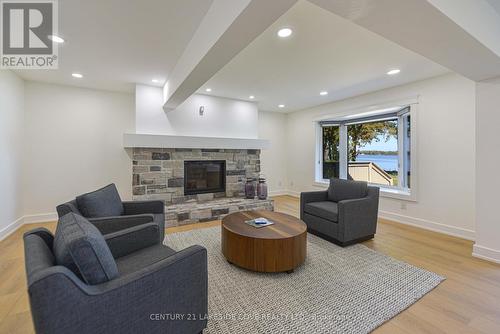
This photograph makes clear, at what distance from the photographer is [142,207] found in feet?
8.90

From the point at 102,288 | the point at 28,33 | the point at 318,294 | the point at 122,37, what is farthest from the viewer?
the point at 122,37

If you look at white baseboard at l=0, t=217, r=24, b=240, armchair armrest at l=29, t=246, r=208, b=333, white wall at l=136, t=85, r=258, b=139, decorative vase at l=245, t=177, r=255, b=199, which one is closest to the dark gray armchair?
decorative vase at l=245, t=177, r=255, b=199

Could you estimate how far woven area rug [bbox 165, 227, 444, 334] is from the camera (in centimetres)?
160

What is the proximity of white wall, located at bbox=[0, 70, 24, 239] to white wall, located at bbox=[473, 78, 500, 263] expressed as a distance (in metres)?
5.95

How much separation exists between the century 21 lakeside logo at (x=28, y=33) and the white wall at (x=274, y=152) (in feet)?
14.5

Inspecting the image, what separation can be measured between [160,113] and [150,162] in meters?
0.92

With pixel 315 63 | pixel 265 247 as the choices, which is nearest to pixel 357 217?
pixel 265 247

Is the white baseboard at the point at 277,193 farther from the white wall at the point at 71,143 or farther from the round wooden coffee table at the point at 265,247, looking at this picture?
the round wooden coffee table at the point at 265,247

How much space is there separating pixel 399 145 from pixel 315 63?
2388 mm

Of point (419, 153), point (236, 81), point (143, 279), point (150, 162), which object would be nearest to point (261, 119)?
point (236, 81)

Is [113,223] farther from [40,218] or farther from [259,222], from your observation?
[40,218]

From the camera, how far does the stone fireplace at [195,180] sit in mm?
3936

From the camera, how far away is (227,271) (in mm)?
2277

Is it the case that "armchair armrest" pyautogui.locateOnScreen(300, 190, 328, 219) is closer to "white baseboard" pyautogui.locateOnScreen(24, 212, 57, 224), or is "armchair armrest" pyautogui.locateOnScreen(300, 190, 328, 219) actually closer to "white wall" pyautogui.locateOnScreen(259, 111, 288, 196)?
"white wall" pyautogui.locateOnScreen(259, 111, 288, 196)
